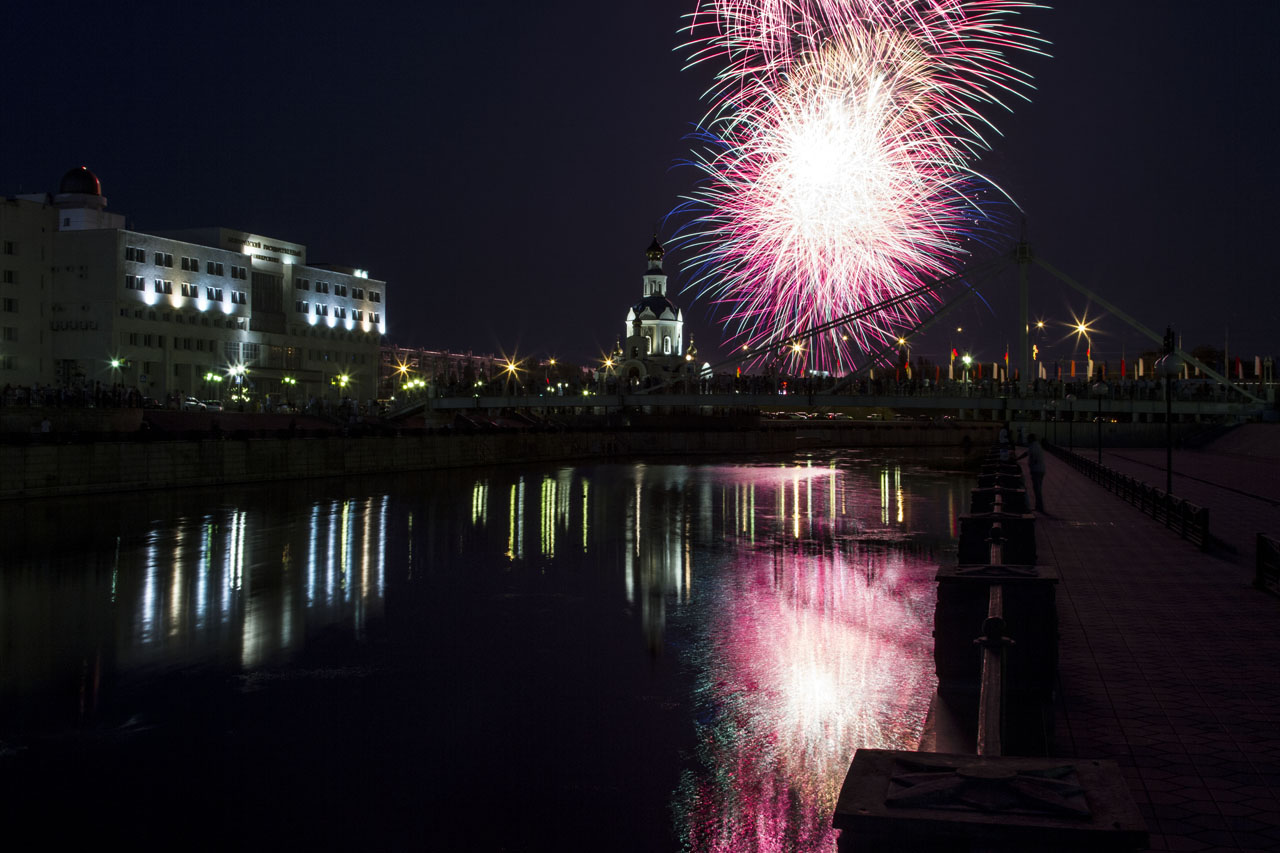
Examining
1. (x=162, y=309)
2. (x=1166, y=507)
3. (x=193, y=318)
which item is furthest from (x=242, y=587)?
(x=193, y=318)

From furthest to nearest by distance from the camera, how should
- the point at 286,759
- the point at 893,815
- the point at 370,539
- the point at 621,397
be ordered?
the point at 621,397 → the point at 370,539 → the point at 286,759 → the point at 893,815

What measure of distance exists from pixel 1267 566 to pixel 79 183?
8600 cm

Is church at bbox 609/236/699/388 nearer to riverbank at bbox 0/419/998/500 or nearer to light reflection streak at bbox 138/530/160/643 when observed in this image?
riverbank at bbox 0/419/998/500

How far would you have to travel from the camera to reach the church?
436ft

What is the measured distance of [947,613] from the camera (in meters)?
7.67

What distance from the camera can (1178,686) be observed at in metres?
8.03

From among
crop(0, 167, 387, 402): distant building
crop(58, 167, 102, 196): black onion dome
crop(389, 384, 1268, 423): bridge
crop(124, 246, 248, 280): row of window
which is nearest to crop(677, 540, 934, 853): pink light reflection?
crop(389, 384, 1268, 423): bridge

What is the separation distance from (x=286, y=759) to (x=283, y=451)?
35956mm

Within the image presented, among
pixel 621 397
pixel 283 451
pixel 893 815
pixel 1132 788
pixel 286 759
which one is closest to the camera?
pixel 893 815

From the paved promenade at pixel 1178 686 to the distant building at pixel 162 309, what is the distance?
59.5 meters

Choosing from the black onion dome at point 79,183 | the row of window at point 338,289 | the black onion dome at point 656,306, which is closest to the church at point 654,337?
the black onion dome at point 656,306

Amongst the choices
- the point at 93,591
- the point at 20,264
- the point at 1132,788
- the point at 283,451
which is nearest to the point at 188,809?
the point at 1132,788

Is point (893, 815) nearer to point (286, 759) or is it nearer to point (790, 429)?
point (286, 759)

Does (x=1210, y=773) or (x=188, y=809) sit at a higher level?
(x=1210, y=773)
